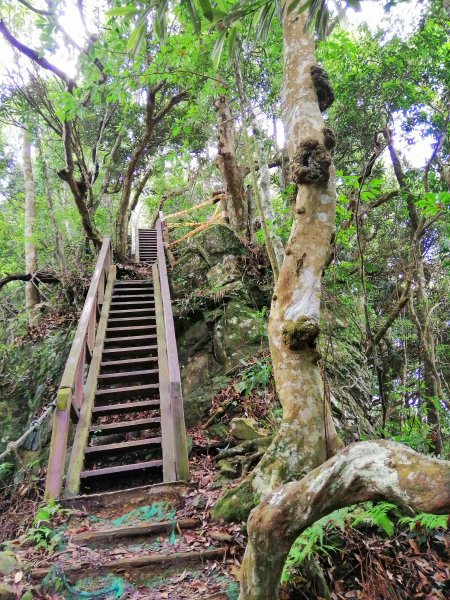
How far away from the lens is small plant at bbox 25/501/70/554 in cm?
285

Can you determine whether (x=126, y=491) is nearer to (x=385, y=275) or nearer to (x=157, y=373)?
(x=157, y=373)

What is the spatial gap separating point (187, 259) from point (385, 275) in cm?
417

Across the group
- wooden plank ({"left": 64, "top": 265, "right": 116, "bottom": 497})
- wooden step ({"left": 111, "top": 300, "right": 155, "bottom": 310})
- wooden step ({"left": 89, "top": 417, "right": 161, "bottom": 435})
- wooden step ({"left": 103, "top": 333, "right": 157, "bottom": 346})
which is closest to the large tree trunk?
wooden step ({"left": 111, "top": 300, "right": 155, "bottom": 310})

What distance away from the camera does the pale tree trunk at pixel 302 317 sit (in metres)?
2.73

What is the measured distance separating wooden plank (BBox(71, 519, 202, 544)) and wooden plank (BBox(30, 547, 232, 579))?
0.28 meters

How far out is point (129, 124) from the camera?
11.4 metres

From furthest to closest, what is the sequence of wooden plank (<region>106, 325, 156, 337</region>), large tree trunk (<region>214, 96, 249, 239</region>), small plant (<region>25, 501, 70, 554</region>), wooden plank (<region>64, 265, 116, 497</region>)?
large tree trunk (<region>214, 96, 249, 239</region>)
wooden plank (<region>106, 325, 156, 337</region>)
wooden plank (<region>64, 265, 116, 497</region>)
small plant (<region>25, 501, 70, 554</region>)

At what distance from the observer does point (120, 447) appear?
4227 millimetres

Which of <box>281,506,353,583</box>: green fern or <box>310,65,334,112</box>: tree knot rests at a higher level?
<box>310,65,334,112</box>: tree knot

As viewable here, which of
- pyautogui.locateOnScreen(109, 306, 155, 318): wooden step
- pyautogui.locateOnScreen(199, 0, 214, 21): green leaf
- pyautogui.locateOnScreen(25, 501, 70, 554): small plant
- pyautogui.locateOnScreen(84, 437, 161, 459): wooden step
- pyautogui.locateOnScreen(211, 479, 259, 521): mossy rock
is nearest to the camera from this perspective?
pyautogui.locateOnScreen(199, 0, 214, 21): green leaf

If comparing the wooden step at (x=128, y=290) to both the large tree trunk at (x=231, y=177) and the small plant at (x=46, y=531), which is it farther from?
the small plant at (x=46, y=531)

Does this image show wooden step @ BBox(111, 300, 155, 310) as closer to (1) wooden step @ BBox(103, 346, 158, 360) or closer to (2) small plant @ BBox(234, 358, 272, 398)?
(1) wooden step @ BBox(103, 346, 158, 360)

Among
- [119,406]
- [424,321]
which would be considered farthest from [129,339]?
[424,321]

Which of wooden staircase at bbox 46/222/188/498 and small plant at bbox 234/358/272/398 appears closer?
wooden staircase at bbox 46/222/188/498
